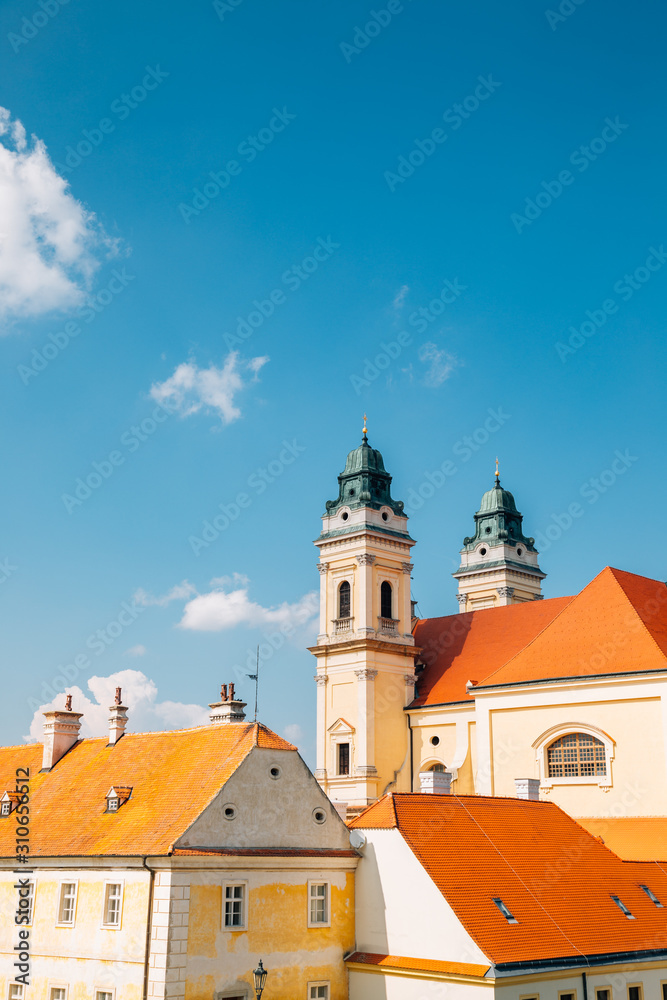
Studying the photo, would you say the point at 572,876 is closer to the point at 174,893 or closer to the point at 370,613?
the point at 174,893

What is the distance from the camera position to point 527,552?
246 feet

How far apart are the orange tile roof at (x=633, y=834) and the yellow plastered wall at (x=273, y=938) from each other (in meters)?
11.1

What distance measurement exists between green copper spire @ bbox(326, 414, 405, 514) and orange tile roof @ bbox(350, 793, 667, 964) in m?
30.5

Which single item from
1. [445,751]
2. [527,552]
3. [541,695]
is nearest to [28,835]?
[541,695]

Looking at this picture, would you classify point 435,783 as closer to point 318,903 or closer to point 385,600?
point 318,903

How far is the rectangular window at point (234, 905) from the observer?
24.2 metres

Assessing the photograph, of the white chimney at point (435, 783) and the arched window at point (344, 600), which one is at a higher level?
the arched window at point (344, 600)

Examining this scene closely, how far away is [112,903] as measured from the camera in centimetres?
2459

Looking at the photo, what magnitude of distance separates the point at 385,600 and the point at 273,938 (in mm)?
35350

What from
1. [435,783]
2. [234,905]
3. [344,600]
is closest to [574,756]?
[435,783]

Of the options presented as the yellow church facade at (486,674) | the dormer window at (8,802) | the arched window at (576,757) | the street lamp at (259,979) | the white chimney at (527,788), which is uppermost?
the yellow church facade at (486,674)

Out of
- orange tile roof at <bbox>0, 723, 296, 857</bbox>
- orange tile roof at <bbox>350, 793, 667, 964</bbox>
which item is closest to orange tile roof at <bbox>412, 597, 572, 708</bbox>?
orange tile roof at <bbox>350, 793, 667, 964</bbox>

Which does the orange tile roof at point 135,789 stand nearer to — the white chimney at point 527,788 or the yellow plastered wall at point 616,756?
the white chimney at point 527,788

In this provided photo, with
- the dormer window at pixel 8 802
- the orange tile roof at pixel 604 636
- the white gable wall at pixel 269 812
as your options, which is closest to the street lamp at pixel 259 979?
the white gable wall at pixel 269 812
